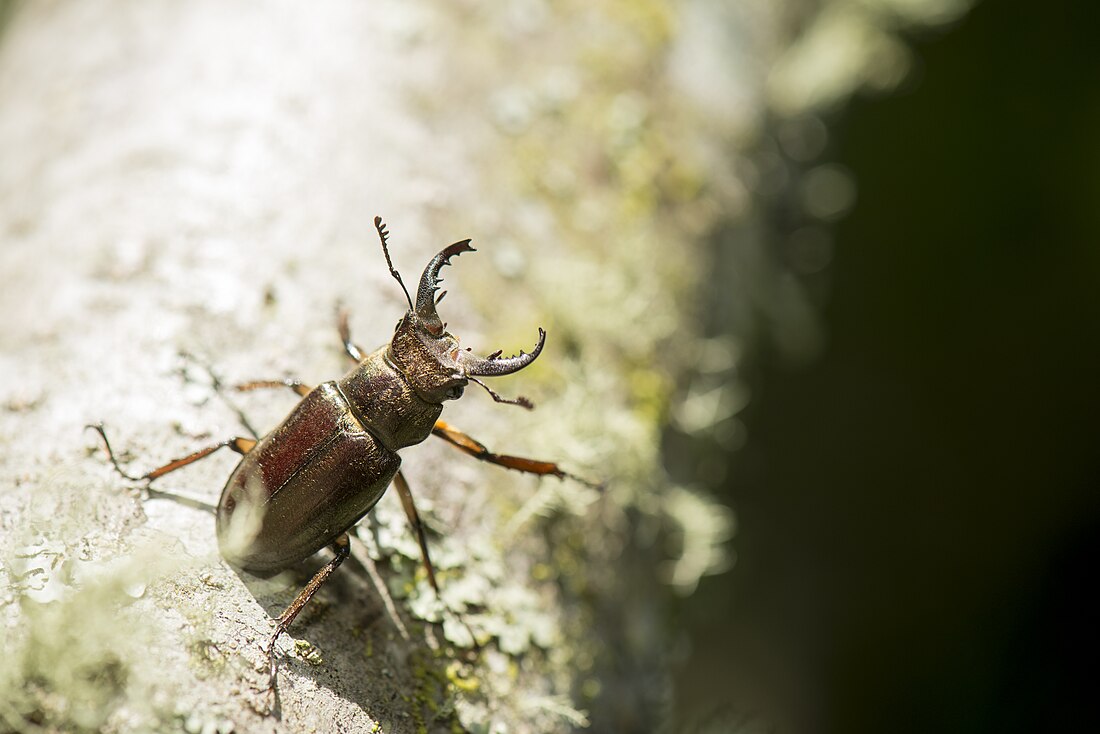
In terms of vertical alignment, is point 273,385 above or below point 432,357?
below

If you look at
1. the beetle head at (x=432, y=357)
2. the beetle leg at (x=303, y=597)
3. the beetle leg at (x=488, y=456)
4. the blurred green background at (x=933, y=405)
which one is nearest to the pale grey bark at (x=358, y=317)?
the beetle leg at (x=303, y=597)

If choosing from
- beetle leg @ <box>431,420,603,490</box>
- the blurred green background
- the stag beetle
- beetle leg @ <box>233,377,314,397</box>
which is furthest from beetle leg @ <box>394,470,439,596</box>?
the blurred green background

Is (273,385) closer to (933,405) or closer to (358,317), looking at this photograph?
(358,317)

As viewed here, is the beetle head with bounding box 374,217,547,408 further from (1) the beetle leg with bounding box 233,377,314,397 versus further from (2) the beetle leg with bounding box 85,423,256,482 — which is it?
(2) the beetle leg with bounding box 85,423,256,482

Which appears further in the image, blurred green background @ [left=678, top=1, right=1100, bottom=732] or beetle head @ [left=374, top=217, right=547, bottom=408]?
blurred green background @ [left=678, top=1, right=1100, bottom=732]

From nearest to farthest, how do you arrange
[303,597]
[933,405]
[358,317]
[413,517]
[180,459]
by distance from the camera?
[303,597] < [180,459] < [413,517] < [358,317] < [933,405]

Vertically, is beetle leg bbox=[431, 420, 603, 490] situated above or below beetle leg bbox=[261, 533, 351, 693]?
above

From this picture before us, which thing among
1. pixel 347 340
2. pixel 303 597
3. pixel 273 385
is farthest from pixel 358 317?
pixel 303 597

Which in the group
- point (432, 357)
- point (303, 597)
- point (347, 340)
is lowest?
point (303, 597)
